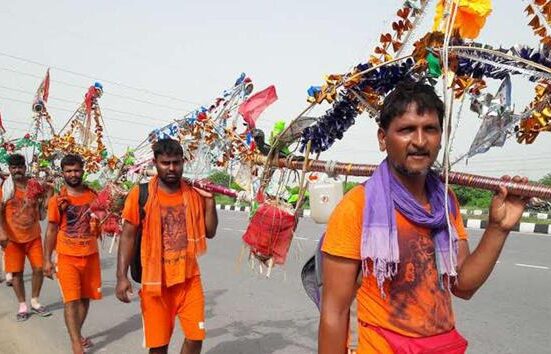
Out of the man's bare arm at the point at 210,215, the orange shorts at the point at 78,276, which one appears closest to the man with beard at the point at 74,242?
the orange shorts at the point at 78,276

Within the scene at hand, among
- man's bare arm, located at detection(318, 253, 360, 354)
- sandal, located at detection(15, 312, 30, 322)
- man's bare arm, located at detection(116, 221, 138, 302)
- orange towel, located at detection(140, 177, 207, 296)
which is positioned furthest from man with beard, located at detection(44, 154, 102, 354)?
man's bare arm, located at detection(318, 253, 360, 354)

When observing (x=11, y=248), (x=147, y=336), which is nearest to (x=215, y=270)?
(x=11, y=248)

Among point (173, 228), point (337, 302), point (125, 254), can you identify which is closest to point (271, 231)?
point (173, 228)

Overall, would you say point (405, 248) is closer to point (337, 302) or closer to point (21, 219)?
point (337, 302)

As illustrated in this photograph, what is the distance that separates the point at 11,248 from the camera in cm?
652

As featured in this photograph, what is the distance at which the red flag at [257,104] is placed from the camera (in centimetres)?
319

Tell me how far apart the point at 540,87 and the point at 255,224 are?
5.61 ft

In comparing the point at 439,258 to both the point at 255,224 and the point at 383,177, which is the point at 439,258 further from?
the point at 255,224

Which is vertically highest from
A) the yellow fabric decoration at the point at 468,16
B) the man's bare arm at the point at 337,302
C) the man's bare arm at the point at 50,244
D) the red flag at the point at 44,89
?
the red flag at the point at 44,89

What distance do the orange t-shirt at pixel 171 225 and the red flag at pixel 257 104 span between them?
109cm

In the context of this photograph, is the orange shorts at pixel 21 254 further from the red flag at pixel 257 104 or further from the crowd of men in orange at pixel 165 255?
the red flag at pixel 257 104

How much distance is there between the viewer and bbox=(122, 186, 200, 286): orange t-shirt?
3838 millimetres

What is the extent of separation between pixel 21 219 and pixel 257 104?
456 cm

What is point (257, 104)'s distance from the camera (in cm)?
323
